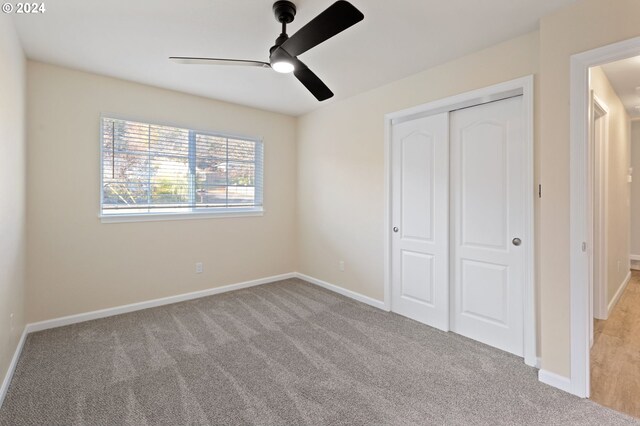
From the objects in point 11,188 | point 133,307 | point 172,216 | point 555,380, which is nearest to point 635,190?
point 555,380

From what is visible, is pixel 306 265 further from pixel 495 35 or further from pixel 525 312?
pixel 495 35

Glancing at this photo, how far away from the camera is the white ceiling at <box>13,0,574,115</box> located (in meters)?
2.08

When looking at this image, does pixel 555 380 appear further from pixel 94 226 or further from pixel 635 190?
pixel 635 190

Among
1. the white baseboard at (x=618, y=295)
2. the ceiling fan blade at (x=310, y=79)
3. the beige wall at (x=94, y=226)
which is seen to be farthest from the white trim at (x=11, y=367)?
the white baseboard at (x=618, y=295)

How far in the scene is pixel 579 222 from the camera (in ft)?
6.53

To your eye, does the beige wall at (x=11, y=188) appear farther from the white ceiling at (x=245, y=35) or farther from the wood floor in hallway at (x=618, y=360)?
the wood floor in hallway at (x=618, y=360)

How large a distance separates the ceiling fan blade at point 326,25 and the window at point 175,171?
2449 millimetres

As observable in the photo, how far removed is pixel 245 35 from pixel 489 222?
2.52m

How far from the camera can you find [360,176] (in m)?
3.85

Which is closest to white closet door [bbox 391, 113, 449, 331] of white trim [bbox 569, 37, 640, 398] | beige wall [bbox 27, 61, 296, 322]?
white trim [bbox 569, 37, 640, 398]

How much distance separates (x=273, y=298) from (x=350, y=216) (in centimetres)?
142

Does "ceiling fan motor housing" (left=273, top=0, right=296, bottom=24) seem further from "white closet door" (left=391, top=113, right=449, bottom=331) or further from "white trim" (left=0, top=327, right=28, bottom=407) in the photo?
"white trim" (left=0, top=327, right=28, bottom=407)

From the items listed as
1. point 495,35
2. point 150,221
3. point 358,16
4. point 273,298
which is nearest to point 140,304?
point 150,221

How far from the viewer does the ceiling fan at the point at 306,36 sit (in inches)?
59.9
